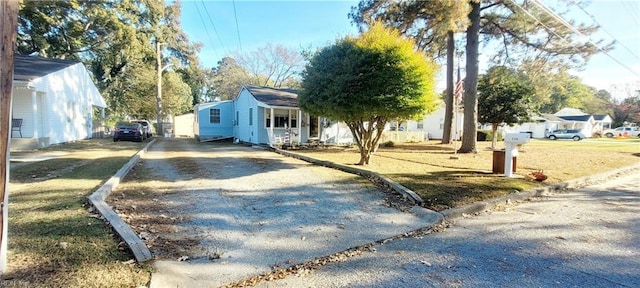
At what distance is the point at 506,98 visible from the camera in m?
18.1

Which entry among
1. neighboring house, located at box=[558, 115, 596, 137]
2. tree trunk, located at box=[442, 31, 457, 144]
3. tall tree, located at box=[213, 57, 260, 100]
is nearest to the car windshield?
tree trunk, located at box=[442, 31, 457, 144]

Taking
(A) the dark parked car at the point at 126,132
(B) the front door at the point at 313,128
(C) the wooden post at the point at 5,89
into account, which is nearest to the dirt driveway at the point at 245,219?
(C) the wooden post at the point at 5,89

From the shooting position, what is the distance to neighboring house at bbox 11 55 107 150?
13305 mm

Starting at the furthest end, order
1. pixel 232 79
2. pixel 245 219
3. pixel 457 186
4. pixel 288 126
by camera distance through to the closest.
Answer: pixel 232 79 < pixel 288 126 < pixel 457 186 < pixel 245 219

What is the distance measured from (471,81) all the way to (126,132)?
62.4 feet

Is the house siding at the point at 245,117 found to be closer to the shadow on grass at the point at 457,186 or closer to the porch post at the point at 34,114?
the porch post at the point at 34,114

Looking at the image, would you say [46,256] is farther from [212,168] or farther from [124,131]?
[124,131]

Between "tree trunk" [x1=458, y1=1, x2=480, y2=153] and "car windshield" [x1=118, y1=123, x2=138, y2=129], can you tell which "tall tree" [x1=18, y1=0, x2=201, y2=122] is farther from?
"tree trunk" [x1=458, y1=1, x2=480, y2=153]

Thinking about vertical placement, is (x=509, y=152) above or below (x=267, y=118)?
below

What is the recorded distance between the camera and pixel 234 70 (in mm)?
45156

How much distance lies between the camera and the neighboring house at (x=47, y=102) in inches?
524

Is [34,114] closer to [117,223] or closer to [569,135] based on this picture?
[117,223]

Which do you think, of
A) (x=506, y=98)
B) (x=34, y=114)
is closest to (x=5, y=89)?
(x=34, y=114)

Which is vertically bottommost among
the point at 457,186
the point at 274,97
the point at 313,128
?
the point at 457,186
